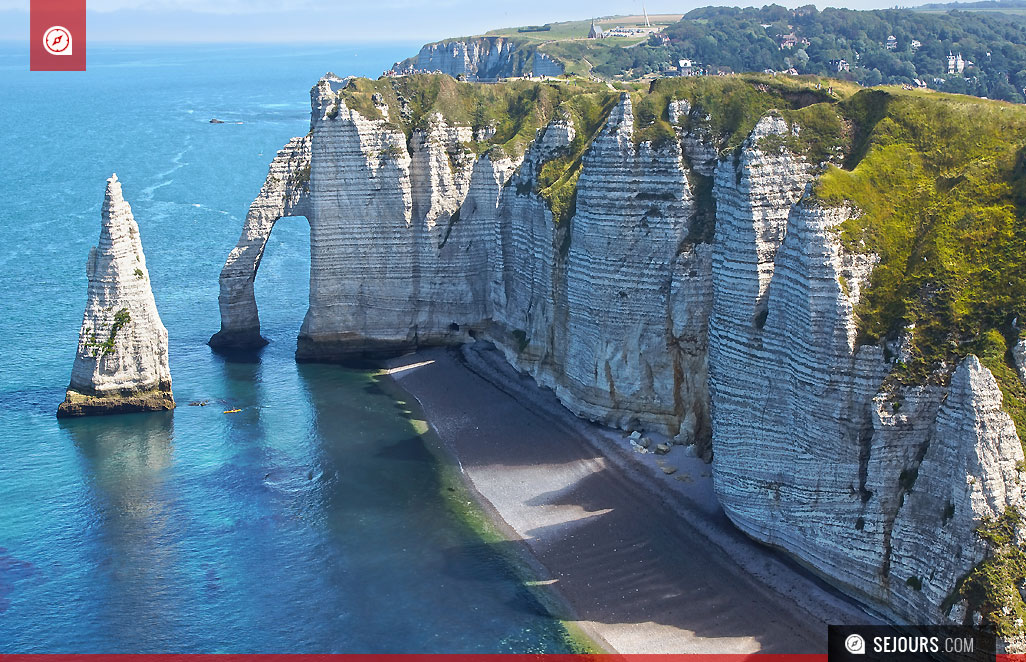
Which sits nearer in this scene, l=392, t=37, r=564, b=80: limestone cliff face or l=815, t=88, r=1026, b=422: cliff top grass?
l=815, t=88, r=1026, b=422: cliff top grass

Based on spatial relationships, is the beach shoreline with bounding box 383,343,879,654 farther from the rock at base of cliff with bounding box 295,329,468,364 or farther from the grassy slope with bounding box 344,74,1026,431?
the grassy slope with bounding box 344,74,1026,431

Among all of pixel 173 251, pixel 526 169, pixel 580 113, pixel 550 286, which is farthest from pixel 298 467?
pixel 173 251

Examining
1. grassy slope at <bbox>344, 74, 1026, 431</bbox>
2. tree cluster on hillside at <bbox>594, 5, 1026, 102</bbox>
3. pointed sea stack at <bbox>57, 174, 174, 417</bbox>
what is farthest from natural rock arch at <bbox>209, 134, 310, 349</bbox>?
tree cluster on hillside at <bbox>594, 5, 1026, 102</bbox>

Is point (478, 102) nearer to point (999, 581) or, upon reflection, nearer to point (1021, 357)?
point (1021, 357)

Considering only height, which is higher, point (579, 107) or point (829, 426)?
point (579, 107)

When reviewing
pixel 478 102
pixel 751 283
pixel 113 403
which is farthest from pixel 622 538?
pixel 478 102

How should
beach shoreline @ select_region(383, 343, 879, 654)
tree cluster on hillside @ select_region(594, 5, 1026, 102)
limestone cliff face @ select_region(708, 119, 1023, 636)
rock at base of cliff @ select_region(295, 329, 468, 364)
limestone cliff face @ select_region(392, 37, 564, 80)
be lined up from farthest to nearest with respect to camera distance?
limestone cliff face @ select_region(392, 37, 564, 80) < tree cluster on hillside @ select_region(594, 5, 1026, 102) < rock at base of cliff @ select_region(295, 329, 468, 364) < beach shoreline @ select_region(383, 343, 879, 654) < limestone cliff face @ select_region(708, 119, 1023, 636)

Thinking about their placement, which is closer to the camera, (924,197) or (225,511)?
(924,197)
